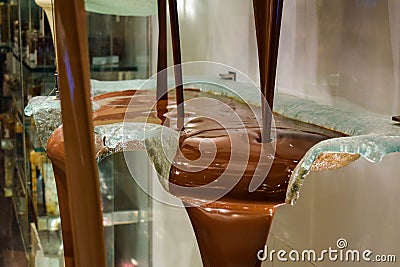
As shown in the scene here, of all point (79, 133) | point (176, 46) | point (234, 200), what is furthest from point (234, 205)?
point (176, 46)

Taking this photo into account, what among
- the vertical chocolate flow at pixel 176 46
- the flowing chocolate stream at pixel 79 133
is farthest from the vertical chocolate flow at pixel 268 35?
A: the flowing chocolate stream at pixel 79 133

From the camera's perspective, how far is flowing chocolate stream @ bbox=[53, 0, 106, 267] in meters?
0.30

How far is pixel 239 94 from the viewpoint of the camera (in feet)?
2.81

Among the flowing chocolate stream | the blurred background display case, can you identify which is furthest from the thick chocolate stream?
the blurred background display case

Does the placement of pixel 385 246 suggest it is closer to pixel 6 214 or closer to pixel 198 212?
pixel 198 212

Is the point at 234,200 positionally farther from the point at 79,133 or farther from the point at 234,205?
the point at 79,133

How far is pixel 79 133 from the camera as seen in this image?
1.03 feet

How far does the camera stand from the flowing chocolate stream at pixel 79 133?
0.30m

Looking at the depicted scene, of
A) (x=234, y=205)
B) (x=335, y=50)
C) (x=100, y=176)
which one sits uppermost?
(x=335, y=50)

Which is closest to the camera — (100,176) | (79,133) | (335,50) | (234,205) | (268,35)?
(79,133)

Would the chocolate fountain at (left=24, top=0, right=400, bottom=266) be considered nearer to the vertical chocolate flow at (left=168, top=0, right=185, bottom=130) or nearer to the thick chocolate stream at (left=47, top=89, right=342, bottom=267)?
the thick chocolate stream at (left=47, top=89, right=342, bottom=267)

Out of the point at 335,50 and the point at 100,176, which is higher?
the point at 335,50

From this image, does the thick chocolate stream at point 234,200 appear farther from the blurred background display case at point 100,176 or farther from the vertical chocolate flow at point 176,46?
the blurred background display case at point 100,176

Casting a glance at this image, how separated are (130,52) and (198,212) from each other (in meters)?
1.25
